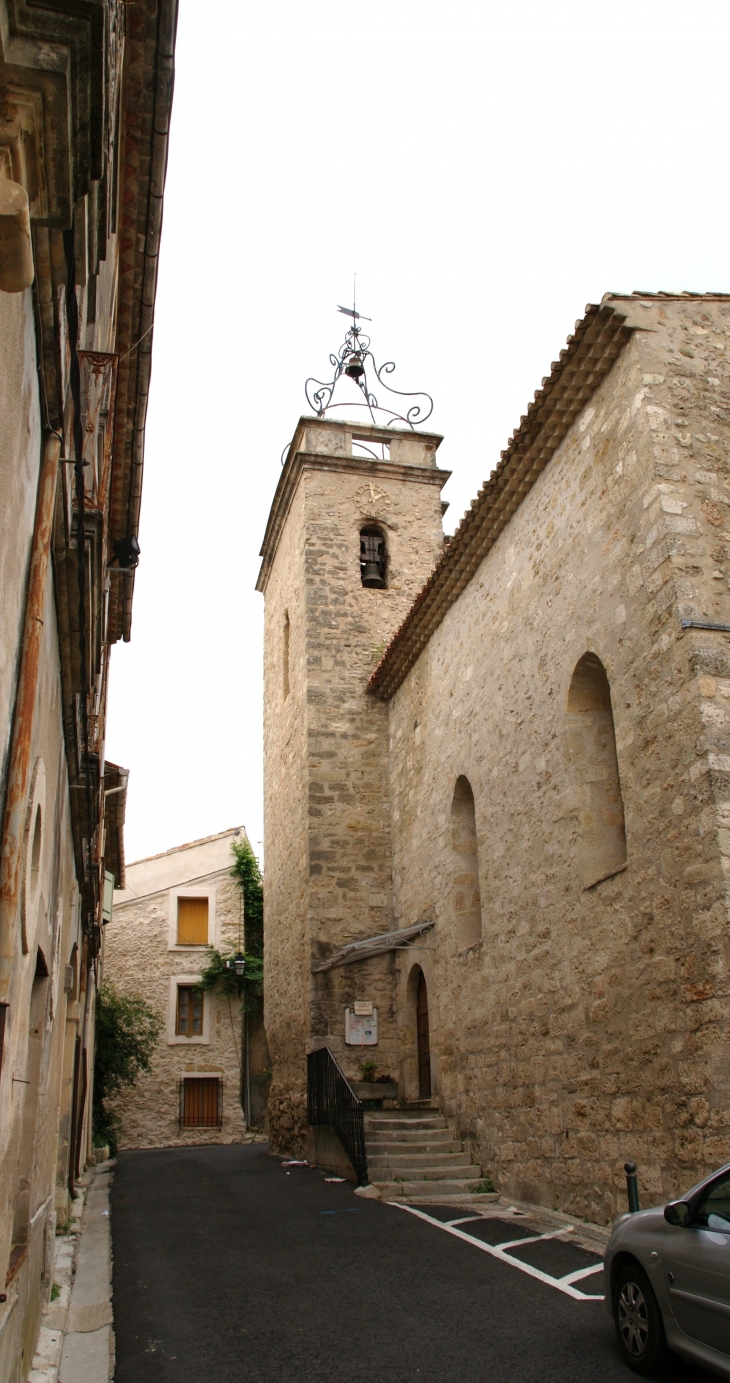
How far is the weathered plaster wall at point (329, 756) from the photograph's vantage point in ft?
44.5

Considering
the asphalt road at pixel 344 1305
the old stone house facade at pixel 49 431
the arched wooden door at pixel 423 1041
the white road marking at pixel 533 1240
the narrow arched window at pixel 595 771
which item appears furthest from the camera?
the arched wooden door at pixel 423 1041

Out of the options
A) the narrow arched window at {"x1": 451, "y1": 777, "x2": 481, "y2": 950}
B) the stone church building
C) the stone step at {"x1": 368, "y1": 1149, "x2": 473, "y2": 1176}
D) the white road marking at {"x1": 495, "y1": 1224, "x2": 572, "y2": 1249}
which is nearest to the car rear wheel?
the stone church building

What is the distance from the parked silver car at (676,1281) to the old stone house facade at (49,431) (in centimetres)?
265

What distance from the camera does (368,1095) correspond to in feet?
41.4

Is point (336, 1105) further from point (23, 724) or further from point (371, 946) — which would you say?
point (23, 724)

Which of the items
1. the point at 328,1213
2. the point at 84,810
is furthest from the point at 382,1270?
the point at 84,810

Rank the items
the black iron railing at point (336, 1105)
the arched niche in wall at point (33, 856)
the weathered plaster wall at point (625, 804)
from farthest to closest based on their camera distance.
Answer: the black iron railing at point (336, 1105)
the weathered plaster wall at point (625, 804)
the arched niche in wall at point (33, 856)

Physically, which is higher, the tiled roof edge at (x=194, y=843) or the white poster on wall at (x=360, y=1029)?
the tiled roof edge at (x=194, y=843)

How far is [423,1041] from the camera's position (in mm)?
12312

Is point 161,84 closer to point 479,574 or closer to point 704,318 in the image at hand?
point 704,318

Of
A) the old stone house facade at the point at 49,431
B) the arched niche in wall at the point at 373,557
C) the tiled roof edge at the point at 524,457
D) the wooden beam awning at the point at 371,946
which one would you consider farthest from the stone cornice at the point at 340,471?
the old stone house facade at the point at 49,431

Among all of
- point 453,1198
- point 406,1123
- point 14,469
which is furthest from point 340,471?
point 14,469

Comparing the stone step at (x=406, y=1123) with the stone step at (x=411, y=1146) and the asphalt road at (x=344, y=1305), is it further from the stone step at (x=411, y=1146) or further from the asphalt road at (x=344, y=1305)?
the asphalt road at (x=344, y=1305)

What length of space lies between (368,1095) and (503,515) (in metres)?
7.50
